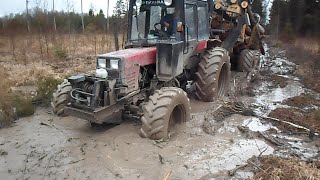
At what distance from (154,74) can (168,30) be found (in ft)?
3.01

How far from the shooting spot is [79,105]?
598cm

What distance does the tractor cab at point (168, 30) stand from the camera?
22.4ft

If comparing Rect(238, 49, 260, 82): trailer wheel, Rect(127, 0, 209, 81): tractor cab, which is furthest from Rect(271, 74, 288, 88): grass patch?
Rect(127, 0, 209, 81): tractor cab

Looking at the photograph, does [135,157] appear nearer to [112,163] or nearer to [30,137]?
[112,163]

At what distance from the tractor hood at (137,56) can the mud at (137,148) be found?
1.17 meters

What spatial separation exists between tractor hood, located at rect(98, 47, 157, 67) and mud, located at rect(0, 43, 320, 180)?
1.17 metres

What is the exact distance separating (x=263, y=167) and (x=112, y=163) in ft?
6.87

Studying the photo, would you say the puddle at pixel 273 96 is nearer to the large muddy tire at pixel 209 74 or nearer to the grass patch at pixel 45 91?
the large muddy tire at pixel 209 74

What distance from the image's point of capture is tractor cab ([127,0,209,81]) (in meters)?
6.83

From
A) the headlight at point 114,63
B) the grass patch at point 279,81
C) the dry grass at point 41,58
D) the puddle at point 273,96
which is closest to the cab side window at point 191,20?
the headlight at point 114,63

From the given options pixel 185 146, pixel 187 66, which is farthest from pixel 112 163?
pixel 187 66

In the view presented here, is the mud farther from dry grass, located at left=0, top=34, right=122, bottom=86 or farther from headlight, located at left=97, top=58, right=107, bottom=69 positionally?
dry grass, located at left=0, top=34, right=122, bottom=86

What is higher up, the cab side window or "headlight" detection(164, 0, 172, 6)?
"headlight" detection(164, 0, 172, 6)

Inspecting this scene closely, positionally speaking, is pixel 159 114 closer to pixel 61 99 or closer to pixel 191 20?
pixel 61 99
